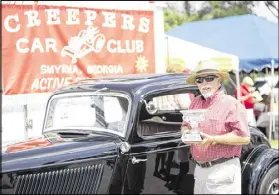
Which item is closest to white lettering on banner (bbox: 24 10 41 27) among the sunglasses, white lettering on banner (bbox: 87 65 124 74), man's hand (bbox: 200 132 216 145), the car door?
white lettering on banner (bbox: 87 65 124 74)

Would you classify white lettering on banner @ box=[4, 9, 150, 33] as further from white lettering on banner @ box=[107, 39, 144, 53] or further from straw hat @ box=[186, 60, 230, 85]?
straw hat @ box=[186, 60, 230, 85]

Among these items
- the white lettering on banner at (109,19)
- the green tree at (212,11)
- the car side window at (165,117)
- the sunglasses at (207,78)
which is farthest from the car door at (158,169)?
the green tree at (212,11)

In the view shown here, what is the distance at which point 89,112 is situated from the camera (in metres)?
4.32

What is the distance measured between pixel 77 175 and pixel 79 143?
285mm

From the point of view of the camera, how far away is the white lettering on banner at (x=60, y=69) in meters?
6.82

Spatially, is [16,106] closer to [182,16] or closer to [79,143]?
[79,143]

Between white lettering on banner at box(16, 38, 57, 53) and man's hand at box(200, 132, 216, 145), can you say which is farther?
white lettering on banner at box(16, 38, 57, 53)

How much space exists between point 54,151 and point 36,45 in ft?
11.3

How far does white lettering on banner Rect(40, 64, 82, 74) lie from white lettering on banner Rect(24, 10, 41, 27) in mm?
611

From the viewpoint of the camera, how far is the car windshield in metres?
4.11

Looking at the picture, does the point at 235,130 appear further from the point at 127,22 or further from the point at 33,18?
the point at 127,22

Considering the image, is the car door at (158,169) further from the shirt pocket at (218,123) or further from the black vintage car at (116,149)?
the shirt pocket at (218,123)

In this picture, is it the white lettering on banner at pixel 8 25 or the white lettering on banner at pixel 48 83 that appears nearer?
the white lettering on banner at pixel 8 25

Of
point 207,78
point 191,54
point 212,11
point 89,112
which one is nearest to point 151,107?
point 89,112
